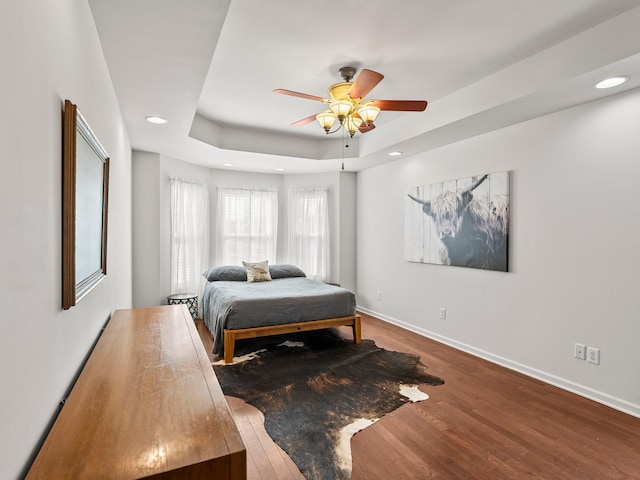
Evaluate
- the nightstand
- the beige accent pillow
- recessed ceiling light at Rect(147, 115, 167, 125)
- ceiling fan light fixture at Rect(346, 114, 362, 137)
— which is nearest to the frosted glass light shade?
ceiling fan light fixture at Rect(346, 114, 362, 137)

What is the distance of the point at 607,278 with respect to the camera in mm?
2693

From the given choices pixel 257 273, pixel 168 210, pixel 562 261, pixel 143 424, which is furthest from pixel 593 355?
pixel 168 210

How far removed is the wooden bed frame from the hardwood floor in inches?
30.9

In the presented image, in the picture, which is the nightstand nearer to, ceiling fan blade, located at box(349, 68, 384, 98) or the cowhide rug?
the cowhide rug

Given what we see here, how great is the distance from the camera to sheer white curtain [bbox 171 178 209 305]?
4949 millimetres

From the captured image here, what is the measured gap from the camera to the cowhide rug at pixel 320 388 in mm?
2121

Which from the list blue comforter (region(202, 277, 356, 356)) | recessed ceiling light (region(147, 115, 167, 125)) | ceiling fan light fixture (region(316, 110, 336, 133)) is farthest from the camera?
blue comforter (region(202, 277, 356, 356))

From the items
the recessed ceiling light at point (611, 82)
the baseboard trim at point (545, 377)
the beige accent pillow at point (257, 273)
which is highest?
the recessed ceiling light at point (611, 82)

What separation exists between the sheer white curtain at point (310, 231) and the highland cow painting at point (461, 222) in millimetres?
1622

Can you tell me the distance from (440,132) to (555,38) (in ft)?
4.21

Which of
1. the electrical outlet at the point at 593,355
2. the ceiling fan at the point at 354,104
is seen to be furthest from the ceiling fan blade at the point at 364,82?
the electrical outlet at the point at 593,355

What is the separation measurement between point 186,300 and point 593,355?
444cm

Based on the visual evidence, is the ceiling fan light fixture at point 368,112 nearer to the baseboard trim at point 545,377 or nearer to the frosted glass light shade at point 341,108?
the frosted glass light shade at point 341,108

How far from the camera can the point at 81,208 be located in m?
1.37
